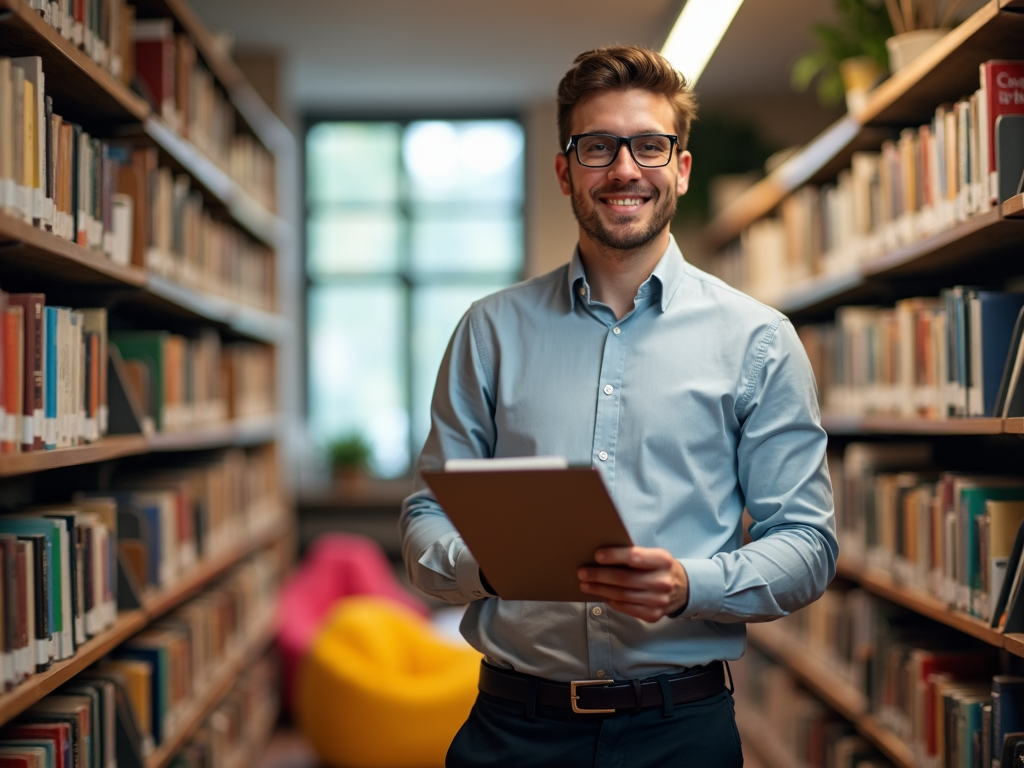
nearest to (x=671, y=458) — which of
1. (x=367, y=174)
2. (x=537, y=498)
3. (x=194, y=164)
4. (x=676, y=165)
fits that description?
(x=537, y=498)

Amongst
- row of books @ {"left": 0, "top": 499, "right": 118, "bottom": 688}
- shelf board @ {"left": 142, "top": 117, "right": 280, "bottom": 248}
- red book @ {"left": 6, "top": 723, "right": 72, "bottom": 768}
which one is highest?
shelf board @ {"left": 142, "top": 117, "right": 280, "bottom": 248}

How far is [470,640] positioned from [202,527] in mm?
1855

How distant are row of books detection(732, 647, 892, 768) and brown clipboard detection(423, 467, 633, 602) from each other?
71.5 inches

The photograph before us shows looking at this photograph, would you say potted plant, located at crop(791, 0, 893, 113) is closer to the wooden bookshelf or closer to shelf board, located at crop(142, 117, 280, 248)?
shelf board, located at crop(142, 117, 280, 248)

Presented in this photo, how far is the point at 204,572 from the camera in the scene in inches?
125

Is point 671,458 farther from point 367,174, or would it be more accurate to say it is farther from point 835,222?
point 367,174

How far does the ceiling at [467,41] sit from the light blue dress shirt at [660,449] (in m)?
2.61

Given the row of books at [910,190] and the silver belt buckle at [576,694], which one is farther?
the row of books at [910,190]

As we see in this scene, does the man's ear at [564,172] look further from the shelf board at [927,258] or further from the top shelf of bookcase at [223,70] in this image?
the top shelf of bookcase at [223,70]

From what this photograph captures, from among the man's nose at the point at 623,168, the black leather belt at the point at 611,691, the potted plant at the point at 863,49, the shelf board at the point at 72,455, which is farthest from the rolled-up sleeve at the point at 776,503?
the potted plant at the point at 863,49

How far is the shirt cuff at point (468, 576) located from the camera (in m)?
1.50

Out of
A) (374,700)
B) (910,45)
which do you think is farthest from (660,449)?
(374,700)

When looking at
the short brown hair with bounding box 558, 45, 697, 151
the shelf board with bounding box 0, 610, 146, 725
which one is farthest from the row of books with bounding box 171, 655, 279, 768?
the short brown hair with bounding box 558, 45, 697, 151

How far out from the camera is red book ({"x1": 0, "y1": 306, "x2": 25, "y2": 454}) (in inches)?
65.9
